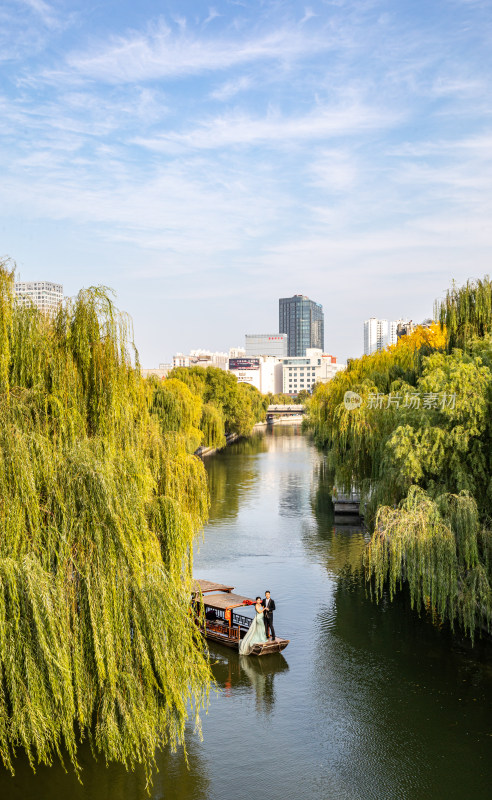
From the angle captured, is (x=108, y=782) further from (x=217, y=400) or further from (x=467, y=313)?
(x=217, y=400)

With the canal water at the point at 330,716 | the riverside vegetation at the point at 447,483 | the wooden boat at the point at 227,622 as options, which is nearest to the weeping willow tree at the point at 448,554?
the riverside vegetation at the point at 447,483

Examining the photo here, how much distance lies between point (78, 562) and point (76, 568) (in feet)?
0.27

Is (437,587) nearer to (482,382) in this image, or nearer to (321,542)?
(482,382)

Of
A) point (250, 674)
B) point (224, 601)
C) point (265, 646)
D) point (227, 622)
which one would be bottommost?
point (250, 674)

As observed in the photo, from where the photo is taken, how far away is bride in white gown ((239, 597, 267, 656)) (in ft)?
50.2

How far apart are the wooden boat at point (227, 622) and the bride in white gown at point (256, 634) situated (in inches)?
4.7

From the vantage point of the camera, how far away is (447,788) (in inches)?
412

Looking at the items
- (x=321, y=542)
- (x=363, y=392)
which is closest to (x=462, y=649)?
(x=321, y=542)

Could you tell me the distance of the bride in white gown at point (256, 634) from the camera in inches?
602

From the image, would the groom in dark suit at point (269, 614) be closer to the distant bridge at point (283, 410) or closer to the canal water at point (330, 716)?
the canal water at point (330, 716)

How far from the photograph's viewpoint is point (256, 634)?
15352 mm

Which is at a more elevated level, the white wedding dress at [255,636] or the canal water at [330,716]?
the white wedding dress at [255,636]

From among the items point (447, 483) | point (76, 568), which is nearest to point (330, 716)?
point (76, 568)

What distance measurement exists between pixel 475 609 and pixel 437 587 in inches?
34.3
